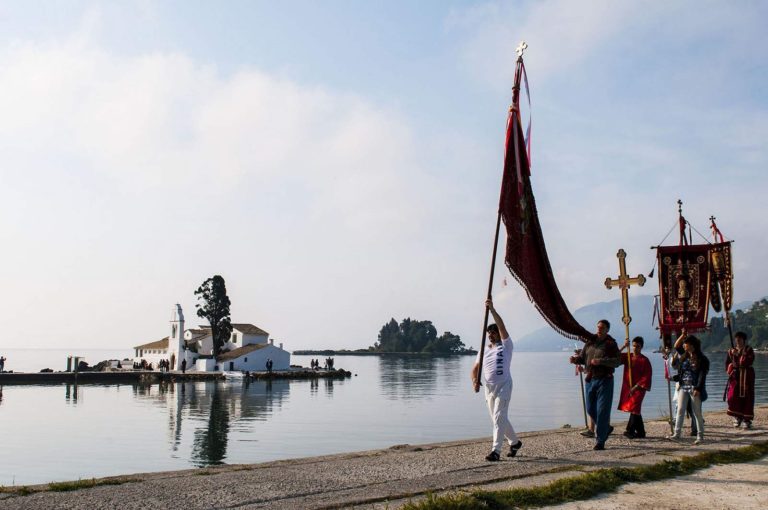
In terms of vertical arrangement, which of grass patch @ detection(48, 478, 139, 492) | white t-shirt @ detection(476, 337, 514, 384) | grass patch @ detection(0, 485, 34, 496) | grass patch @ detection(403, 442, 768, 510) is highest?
white t-shirt @ detection(476, 337, 514, 384)

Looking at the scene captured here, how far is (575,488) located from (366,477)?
107 inches

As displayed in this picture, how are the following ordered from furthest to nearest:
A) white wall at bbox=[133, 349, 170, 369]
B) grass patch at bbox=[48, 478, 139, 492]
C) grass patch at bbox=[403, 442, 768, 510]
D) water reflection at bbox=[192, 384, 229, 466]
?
1. white wall at bbox=[133, 349, 170, 369]
2. water reflection at bbox=[192, 384, 229, 466]
3. grass patch at bbox=[48, 478, 139, 492]
4. grass patch at bbox=[403, 442, 768, 510]

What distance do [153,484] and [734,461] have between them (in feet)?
28.2

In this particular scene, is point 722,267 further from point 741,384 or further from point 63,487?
point 63,487

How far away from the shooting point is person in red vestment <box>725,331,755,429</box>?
14969 mm

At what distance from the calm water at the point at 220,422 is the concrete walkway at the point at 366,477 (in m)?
15.6

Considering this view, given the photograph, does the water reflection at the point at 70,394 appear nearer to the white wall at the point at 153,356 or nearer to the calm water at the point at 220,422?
the calm water at the point at 220,422

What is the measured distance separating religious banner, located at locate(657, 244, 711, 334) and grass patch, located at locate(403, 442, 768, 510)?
5912mm

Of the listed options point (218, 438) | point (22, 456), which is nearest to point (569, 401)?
point (218, 438)

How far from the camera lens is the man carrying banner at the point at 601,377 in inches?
461

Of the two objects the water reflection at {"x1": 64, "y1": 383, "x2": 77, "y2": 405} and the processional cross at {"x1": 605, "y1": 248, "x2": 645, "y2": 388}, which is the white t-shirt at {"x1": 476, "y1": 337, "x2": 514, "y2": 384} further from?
the water reflection at {"x1": 64, "y1": 383, "x2": 77, "y2": 405}

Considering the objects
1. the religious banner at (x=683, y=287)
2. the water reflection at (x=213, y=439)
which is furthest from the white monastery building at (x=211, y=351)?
the religious banner at (x=683, y=287)

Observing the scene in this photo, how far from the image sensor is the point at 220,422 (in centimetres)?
4128

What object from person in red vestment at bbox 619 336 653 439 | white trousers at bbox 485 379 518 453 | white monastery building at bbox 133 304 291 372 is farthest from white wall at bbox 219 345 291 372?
white trousers at bbox 485 379 518 453
